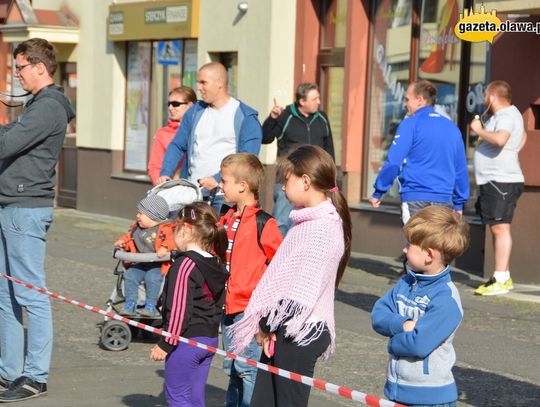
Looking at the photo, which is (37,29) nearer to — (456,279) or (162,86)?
(162,86)

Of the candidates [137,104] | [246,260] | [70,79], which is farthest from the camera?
[70,79]

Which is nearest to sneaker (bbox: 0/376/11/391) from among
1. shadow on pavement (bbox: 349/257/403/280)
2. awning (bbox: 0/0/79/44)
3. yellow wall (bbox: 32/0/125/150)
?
shadow on pavement (bbox: 349/257/403/280)

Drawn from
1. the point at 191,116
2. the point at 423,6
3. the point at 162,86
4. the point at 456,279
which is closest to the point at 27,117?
the point at 191,116

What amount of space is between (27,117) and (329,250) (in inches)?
95.2

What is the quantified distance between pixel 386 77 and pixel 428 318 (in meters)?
9.95

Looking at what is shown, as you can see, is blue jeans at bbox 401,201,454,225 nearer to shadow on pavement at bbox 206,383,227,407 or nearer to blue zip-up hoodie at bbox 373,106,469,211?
blue zip-up hoodie at bbox 373,106,469,211

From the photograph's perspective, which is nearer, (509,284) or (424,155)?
(424,155)

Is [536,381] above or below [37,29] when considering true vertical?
below

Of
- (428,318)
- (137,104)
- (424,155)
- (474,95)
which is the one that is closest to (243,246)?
(428,318)

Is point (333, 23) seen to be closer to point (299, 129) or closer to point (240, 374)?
point (299, 129)

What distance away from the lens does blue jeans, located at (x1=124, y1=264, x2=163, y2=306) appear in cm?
842

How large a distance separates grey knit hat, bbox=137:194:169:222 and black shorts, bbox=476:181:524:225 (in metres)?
3.85

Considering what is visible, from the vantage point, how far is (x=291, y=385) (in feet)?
16.8

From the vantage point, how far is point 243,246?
600 cm
